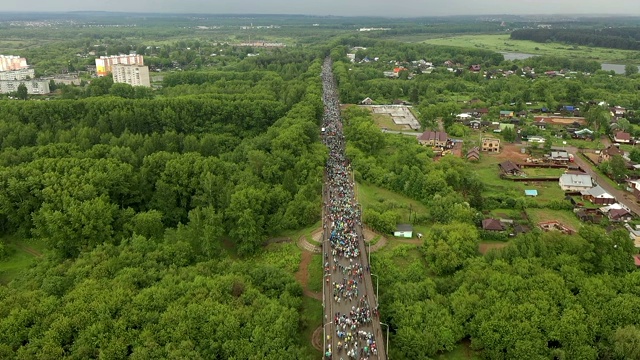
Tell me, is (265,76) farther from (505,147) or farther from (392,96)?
(505,147)

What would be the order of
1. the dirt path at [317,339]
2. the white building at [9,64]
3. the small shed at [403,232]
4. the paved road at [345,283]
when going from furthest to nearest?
the white building at [9,64] → the small shed at [403,232] → the dirt path at [317,339] → the paved road at [345,283]

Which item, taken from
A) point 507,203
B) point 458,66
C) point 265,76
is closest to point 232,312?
point 507,203

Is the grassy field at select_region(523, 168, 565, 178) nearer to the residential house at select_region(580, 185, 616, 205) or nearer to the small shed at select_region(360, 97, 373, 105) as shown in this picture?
the residential house at select_region(580, 185, 616, 205)

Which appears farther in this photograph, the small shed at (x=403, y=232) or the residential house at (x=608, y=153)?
the residential house at (x=608, y=153)

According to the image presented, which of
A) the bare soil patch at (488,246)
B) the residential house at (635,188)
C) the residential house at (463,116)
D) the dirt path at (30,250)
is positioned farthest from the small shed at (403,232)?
the residential house at (463,116)

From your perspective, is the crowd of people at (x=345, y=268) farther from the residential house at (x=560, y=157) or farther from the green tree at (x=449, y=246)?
the residential house at (x=560, y=157)

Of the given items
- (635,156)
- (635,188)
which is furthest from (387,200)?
(635,156)
